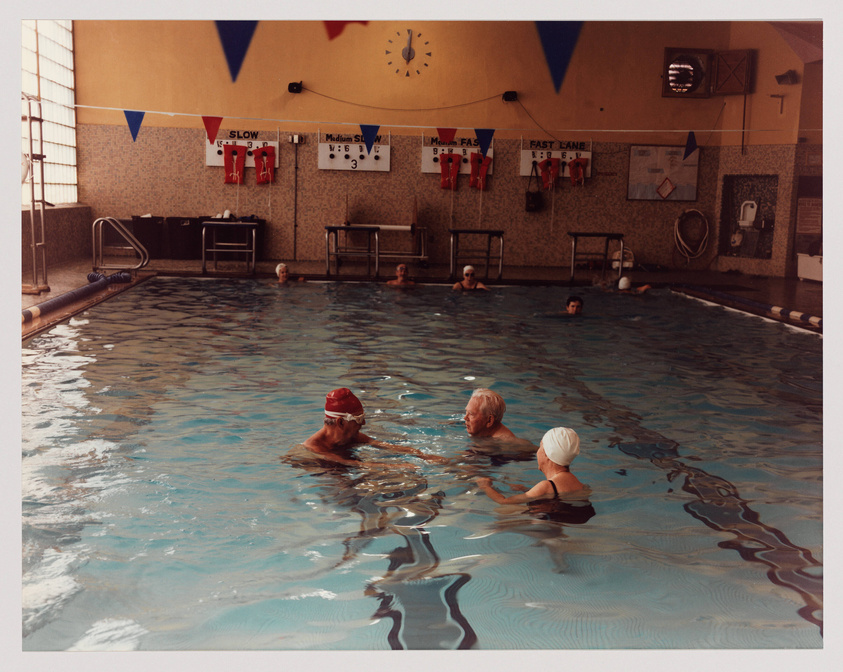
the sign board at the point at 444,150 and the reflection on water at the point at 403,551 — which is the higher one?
the sign board at the point at 444,150

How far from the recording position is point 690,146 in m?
15.3

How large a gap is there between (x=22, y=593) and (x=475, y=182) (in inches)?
527

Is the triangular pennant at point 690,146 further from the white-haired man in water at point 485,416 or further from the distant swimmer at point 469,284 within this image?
the white-haired man in water at point 485,416

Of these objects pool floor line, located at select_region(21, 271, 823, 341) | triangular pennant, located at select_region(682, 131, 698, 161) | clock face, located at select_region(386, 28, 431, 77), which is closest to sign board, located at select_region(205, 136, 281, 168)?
clock face, located at select_region(386, 28, 431, 77)

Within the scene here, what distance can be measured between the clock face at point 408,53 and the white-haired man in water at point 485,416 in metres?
11.7

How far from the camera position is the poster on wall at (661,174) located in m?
15.7

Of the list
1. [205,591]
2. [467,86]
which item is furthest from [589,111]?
[205,591]

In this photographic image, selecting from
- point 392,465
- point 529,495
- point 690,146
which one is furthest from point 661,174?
point 529,495

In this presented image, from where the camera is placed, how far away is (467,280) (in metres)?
12.1

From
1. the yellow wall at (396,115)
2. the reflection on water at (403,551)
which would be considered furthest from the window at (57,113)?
the reflection on water at (403,551)

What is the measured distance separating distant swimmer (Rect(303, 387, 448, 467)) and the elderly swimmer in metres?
0.81

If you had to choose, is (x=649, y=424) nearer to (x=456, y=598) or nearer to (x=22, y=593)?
(x=456, y=598)

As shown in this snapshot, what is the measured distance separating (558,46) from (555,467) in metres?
13.1

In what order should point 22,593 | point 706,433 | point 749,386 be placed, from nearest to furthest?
point 22,593, point 706,433, point 749,386
